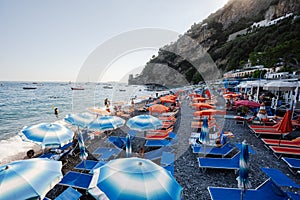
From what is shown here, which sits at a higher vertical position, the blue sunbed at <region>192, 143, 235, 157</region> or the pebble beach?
the blue sunbed at <region>192, 143, 235, 157</region>

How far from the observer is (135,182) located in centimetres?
215

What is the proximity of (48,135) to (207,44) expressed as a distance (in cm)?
7611

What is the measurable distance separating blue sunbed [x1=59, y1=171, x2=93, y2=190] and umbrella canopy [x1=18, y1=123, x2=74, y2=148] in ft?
2.83

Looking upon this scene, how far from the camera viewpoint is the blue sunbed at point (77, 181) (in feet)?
12.1

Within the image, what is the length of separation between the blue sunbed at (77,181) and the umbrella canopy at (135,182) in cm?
150

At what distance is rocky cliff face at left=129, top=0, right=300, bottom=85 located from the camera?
5788 cm

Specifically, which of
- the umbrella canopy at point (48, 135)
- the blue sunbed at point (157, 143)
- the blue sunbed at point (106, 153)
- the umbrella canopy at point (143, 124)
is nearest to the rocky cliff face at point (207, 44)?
the blue sunbed at point (157, 143)

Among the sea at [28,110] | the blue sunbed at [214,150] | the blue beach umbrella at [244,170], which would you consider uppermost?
the blue beach umbrella at [244,170]

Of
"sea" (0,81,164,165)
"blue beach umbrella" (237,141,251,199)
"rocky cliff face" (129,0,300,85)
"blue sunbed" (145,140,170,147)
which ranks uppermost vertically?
"rocky cliff face" (129,0,300,85)

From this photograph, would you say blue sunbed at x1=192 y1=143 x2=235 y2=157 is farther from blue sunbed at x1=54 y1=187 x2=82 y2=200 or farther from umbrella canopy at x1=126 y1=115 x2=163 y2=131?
blue sunbed at x1=54 y1=187 x2=82 y2=200

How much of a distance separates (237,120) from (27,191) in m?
10.1

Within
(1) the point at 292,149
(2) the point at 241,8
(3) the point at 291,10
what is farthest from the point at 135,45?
(2) the point at 241,8

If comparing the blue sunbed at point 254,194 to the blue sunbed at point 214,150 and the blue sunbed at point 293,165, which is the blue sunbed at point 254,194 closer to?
the blue sunbed at point 293,165

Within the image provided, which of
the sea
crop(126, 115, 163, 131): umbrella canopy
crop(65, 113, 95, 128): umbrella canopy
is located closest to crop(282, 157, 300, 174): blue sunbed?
crop(126, 115, 163, 131): umbrella canopy
